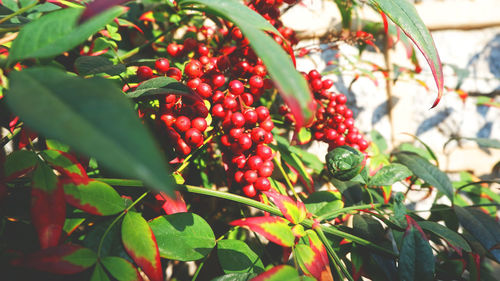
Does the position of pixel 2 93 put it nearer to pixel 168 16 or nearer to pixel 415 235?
pixel 168 16

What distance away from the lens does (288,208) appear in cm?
41

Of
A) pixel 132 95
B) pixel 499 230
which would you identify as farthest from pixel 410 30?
pixel 499 230

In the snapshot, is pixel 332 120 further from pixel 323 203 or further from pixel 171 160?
pixel 171 160

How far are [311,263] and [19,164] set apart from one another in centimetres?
41

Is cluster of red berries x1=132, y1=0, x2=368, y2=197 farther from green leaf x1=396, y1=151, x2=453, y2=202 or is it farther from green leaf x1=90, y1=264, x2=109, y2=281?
green leaf x1=396, y1=151, x2=453, y2=202

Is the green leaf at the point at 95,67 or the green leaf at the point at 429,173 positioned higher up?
the green leaf at the point at 95,67

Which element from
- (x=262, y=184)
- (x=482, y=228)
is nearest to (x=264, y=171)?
(x=262, y=184)

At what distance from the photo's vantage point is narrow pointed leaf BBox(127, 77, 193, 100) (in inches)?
13.0

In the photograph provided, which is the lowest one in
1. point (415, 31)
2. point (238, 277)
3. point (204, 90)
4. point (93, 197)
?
point (238, 277)

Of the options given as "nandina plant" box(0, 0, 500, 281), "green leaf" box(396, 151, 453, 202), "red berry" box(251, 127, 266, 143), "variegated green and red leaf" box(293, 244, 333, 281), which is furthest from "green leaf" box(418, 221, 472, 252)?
"red berry" box(251, 127, 266, 143)

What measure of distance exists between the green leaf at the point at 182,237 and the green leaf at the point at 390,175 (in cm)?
33

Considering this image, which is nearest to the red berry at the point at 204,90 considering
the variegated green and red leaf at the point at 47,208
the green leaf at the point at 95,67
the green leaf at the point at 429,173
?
the green leaf at the point at 95,67

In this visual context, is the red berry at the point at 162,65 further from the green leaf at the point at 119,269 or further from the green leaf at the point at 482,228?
the green leaf at the point at 482,228

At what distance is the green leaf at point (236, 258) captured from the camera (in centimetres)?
41
